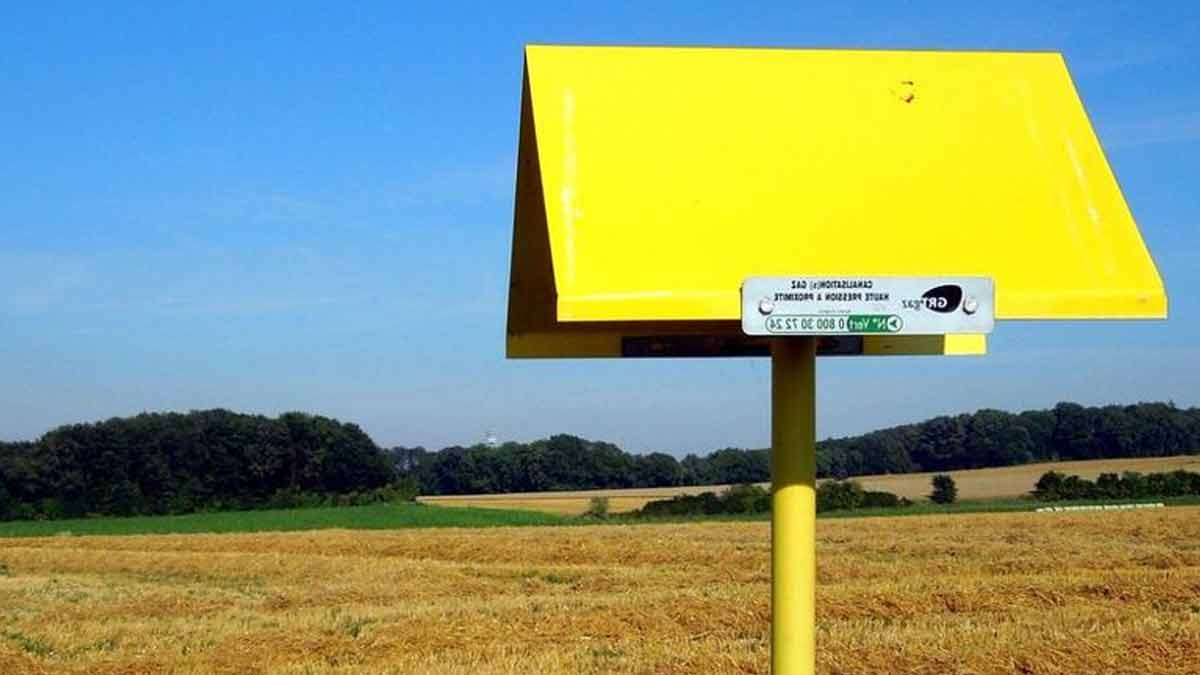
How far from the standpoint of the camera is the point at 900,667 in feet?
33.6

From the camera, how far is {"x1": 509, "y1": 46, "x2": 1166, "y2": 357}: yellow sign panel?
13.9ft

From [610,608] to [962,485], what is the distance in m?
59.3

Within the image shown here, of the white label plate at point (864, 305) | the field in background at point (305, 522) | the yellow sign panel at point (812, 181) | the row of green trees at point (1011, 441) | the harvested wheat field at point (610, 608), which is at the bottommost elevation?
the harvested wheat field at point (610, 608)

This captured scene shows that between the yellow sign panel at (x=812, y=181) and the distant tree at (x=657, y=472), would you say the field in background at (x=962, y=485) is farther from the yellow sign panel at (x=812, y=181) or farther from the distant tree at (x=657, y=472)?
the yellow sign panel at (x=812, y=181)

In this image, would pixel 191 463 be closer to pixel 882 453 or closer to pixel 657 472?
pixel 657 472

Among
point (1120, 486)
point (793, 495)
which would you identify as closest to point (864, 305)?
point (793, 495)

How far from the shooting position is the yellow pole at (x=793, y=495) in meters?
4.74

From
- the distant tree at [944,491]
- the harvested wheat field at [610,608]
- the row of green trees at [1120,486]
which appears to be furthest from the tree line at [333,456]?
the harvested wheat field at [610,608]

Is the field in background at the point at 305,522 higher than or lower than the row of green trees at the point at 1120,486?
lower

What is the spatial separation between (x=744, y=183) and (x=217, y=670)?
A: 26.8ft

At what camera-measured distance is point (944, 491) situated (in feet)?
217

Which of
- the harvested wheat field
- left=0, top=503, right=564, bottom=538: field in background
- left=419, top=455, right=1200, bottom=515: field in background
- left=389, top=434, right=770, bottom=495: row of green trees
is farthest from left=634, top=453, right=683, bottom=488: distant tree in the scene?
the harvested wheat field

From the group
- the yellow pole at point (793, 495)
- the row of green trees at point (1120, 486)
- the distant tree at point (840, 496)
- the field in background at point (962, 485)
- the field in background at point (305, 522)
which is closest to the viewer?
the yellow pole at point (793, 495)

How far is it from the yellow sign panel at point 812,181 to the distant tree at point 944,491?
6093cm
